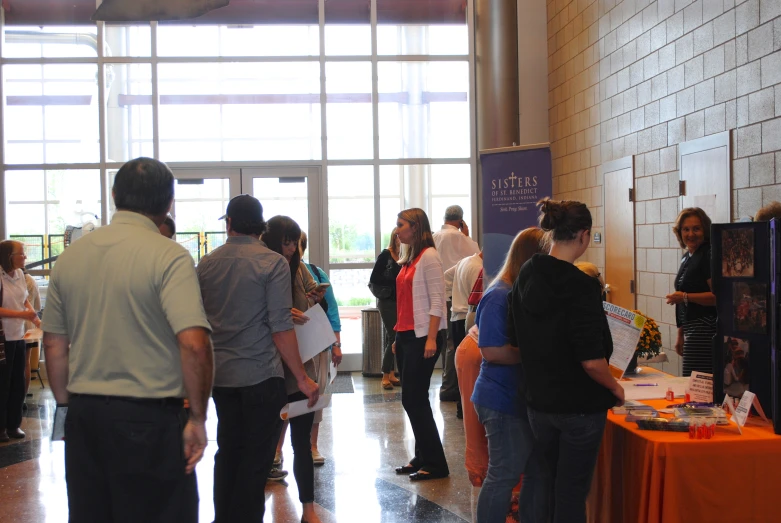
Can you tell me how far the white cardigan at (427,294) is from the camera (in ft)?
14.0

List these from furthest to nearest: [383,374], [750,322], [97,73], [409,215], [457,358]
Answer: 1. [97,73]
2. [383,374]
3. [409,215]
4. [457,358]
5. [750,322]

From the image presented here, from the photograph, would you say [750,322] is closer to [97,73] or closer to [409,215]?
[409,215]

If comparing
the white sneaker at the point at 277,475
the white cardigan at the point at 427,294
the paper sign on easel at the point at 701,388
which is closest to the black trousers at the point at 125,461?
the paper sign on easel at the point at 701,388

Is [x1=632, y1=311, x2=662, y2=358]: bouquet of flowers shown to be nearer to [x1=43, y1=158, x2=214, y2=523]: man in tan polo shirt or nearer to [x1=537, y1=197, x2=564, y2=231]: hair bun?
[x1=537, y1=197, x2=564, y2=231]: hair bun

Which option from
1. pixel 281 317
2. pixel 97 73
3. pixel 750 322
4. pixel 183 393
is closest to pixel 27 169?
pixel 97 73

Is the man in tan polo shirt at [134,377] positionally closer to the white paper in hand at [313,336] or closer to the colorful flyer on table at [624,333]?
the white paper in hand at [313,336]

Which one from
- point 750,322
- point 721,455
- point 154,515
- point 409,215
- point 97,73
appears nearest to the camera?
point 154,515

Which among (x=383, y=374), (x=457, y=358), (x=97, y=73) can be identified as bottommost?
(x=383, y=374)

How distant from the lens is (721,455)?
2643 mm

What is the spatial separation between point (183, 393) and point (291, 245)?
57.0 inches

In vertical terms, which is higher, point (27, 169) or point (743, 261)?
point (27, 169)

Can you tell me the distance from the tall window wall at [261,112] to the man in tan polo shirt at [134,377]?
6632 mm

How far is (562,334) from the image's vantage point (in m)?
2.61

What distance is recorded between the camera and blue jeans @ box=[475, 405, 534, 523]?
2.95m
